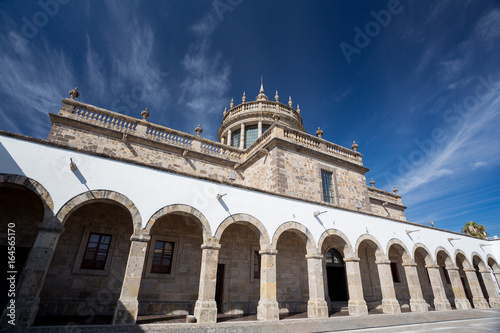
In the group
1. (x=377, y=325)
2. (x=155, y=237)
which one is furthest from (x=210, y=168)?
(x=377, y=325)

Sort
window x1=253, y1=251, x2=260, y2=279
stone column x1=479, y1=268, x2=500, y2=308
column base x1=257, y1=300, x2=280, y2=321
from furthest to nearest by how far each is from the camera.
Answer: stone column x1=479, y1=268, x2=500, y2=308, window x1=253, y1=251, x2=260, y2=279, column base x1=257, y1=300, x2=280, y2=321

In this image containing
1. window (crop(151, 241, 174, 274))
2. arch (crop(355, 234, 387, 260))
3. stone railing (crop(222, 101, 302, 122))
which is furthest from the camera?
stone railing (crop(222, 101, 302, 122))

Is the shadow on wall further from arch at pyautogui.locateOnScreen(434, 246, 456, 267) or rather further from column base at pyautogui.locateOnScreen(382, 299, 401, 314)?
arch at pyautogui.locateOnScreen(434, 246, 456, 267)

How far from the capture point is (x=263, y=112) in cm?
1834

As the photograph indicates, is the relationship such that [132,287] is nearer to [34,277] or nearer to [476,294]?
[34,277]

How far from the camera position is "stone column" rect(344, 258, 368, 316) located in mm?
9078

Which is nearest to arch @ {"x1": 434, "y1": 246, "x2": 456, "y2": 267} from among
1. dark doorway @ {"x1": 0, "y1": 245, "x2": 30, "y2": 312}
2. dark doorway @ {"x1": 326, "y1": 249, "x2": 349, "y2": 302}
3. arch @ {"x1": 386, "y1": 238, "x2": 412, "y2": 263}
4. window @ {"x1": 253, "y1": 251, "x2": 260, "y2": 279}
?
arch @ {"x1": 386, "y1": 238, "x2": 412, "y2": 263}

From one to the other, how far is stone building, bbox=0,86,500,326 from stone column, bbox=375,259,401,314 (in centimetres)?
5

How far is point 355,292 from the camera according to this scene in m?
9.36

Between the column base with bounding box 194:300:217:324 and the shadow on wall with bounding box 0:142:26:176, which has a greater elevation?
the shadow on wall with bounding box 0:142:26:176

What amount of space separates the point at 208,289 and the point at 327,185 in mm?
8469

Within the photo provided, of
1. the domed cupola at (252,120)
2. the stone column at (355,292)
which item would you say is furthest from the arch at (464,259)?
the domed cupola at (252,120)

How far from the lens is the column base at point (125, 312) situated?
5824 mm

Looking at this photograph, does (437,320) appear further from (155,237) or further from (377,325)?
(155,237)
